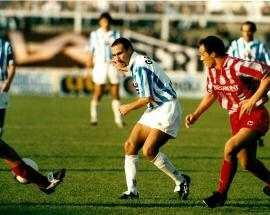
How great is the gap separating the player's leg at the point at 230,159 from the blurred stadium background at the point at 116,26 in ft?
67.0

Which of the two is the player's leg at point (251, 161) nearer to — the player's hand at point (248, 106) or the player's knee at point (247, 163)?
the player's knee at point (247, 163)

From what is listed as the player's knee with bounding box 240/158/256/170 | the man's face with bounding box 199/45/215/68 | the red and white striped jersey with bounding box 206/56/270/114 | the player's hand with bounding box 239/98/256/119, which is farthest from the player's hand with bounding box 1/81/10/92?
the player's hand with bounding box 239/98/256/119

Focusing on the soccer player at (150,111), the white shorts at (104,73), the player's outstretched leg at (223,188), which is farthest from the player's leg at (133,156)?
the white shorts at (104,73)

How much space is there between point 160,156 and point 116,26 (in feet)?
75.3

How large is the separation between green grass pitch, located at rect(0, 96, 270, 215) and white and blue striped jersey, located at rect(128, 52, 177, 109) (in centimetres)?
117

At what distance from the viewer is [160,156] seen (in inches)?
406

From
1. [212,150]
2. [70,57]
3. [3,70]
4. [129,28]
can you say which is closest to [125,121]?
[212,150]

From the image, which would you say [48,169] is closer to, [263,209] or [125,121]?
[263,209]

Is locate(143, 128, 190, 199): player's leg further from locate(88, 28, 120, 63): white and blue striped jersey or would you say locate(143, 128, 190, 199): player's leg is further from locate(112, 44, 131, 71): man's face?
locate(88, 28, 120, 63): white and blue striped jersey

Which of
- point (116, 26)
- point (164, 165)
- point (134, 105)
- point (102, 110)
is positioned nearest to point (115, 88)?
point (102, 110)

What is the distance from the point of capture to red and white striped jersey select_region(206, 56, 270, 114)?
949 cm

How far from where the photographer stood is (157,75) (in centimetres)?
1000

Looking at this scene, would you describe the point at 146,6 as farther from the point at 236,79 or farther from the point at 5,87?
the point at 236,79

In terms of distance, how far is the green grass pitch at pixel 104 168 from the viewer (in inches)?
384
